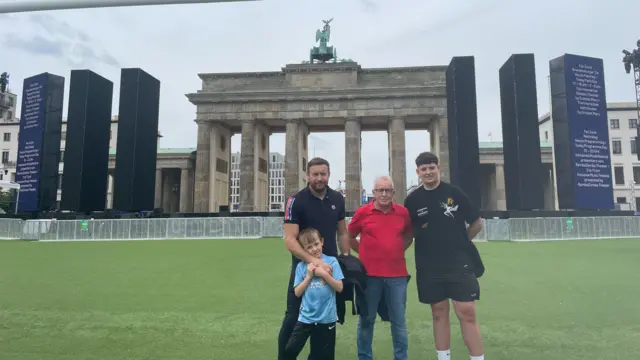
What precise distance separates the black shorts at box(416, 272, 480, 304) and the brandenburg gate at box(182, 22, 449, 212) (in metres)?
32.8

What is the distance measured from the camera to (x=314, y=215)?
348 centimetres

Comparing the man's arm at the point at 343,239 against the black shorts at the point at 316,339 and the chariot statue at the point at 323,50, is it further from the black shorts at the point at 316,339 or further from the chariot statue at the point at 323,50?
the chariot statue at the point at 323,50

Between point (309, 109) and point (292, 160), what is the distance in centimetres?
545

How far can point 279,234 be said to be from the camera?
2144 centimetres

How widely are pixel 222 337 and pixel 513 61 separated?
2286cm

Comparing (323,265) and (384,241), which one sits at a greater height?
(384,241)

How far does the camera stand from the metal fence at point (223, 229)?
18.4m

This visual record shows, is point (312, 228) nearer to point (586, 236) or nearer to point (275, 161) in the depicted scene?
point (586, 236)

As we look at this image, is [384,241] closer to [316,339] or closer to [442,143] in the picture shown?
[316,339]

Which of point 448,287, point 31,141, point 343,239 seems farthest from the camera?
point 31,141

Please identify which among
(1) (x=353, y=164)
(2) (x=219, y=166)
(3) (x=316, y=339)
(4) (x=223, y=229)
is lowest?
(3) (x=316, y=339)

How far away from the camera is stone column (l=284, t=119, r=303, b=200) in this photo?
3731 centimetres

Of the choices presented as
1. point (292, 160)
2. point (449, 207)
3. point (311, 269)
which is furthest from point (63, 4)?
point (292, 160)

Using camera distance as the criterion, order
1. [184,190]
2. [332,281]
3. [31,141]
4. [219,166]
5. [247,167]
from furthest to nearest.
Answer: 1. [184,190]
2. [219,166]
3. [247,167]
4. [31,141]
5. [332,281]
